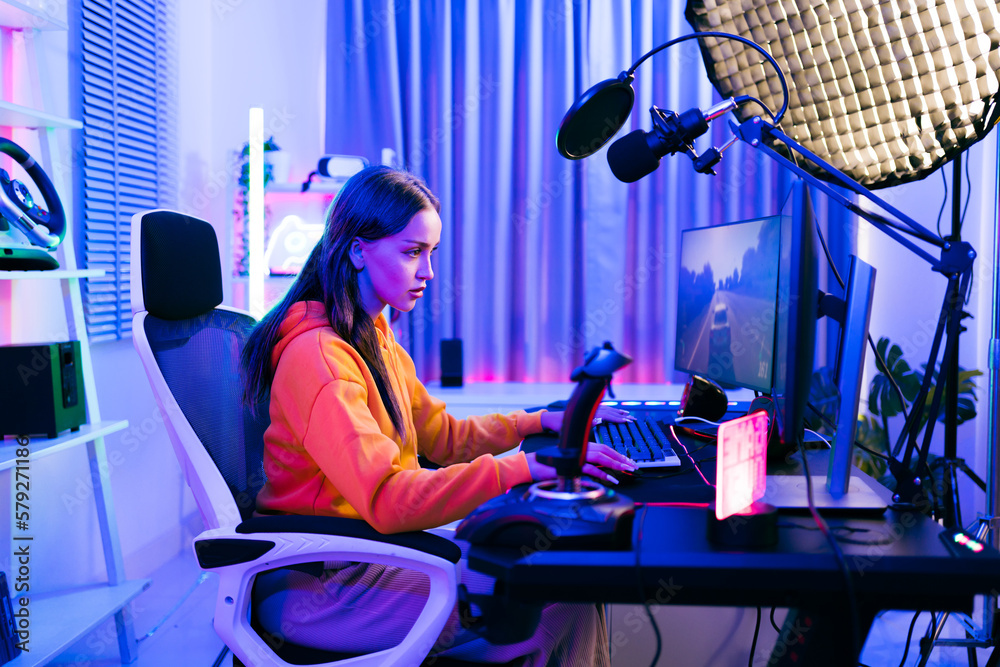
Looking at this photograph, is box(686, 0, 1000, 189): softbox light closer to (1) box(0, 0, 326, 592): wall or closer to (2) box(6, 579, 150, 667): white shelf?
(1) box(0, 0, 326, 592): wall

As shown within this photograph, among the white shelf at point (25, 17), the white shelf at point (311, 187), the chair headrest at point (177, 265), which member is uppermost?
the white shelf at point (25, 17)

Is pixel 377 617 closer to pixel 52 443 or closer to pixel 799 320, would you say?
pixel 799 320

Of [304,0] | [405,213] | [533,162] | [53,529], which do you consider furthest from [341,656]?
[304,0]

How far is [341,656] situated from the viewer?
99 cm

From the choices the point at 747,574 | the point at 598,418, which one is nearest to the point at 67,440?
the point at 598,418

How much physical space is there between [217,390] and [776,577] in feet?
2.99

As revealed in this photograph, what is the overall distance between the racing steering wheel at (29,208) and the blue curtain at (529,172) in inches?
59.2

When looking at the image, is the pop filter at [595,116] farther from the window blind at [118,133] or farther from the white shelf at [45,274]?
the window blind at [118,133]

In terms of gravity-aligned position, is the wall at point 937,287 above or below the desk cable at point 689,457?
above

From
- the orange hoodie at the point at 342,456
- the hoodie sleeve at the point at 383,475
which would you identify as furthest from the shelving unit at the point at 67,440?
the hoodie sleeve at the point at 383,475

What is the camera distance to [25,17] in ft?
5.74

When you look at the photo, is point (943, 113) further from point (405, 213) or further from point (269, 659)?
point (269, 659)

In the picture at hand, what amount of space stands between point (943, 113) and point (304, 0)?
9.01 feet

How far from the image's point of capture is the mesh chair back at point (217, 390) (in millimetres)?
1131
